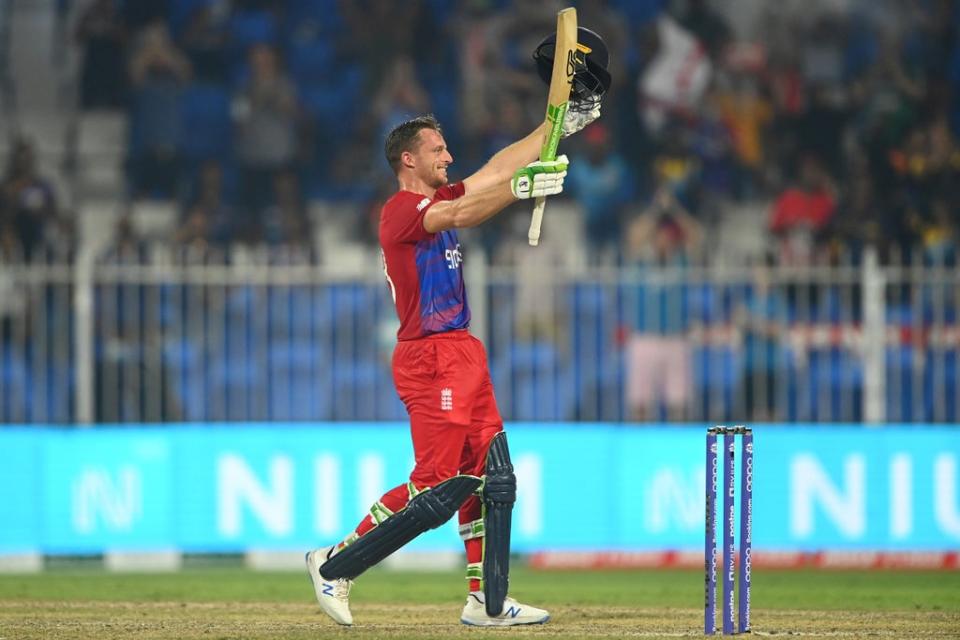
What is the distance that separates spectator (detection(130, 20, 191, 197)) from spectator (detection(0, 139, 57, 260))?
3.32 feet

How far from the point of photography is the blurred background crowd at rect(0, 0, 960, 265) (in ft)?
57.3

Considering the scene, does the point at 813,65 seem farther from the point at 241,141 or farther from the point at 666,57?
the point at 241,141

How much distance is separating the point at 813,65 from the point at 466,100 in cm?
381

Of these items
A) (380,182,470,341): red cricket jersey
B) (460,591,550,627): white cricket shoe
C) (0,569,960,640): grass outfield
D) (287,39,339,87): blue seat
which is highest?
(287,39,339,87): blue seat

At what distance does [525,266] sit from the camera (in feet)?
47.3

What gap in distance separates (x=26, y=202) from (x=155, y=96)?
1861mm

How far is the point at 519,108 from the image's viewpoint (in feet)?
59.2

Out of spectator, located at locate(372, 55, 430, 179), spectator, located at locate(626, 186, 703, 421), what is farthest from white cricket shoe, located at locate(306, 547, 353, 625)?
spectator, located at locate(372, 55, 430, 179)

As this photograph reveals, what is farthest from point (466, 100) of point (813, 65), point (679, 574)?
point (679, 574)

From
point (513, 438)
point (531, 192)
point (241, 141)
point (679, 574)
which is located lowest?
point (679, 574)

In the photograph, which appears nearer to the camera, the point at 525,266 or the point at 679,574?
the point at 679,574

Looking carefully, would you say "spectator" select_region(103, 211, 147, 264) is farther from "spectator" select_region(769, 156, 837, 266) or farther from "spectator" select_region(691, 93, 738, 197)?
"spectator" select_region(769, 156, 837, 266)

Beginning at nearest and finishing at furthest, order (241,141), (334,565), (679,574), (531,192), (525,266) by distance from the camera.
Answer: (531,192), (334,565), (679,574), (525,266), (241,141)

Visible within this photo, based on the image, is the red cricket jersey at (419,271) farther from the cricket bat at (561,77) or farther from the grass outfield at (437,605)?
the grass outfield at (437,605)
